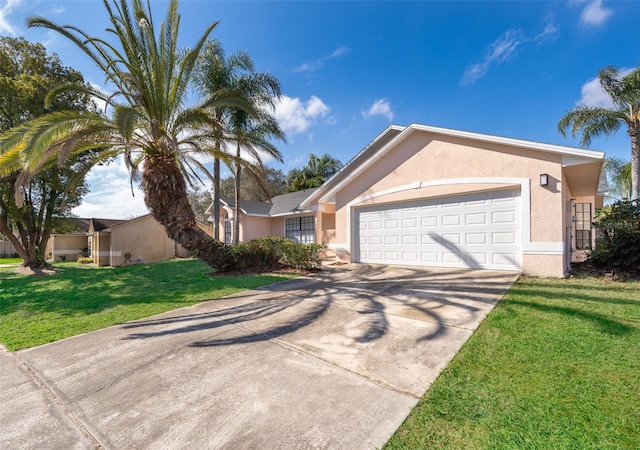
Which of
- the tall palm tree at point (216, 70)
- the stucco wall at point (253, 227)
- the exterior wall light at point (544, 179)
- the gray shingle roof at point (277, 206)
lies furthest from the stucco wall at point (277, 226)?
the exterior wall light at point (544, 179)

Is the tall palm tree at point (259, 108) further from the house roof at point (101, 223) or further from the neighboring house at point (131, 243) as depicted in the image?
the house roof at point (101, 223)

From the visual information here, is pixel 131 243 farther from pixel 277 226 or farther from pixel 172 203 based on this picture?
pixel 172 203

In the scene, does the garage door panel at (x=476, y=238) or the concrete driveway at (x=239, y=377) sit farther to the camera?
the garage door panel at (x=476, y=238)

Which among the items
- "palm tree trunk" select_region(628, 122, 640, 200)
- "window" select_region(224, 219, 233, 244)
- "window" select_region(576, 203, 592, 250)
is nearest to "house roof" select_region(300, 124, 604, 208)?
"window" select_region(224, 219, 233, 244)

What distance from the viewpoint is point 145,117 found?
8227mm

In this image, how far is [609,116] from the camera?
1498cm

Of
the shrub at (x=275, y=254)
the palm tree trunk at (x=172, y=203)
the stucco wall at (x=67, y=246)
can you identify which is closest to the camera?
the palm tree trunk at (x=172, y=203)

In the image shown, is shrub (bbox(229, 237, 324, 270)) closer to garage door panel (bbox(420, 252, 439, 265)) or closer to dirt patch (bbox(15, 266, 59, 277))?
garage door panel (bbox(420, 252, 439, 265))

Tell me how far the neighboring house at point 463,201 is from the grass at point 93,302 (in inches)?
179

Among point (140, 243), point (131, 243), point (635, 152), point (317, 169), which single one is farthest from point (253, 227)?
point (635, 152)

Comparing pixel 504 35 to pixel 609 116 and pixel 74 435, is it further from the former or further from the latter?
pixel 74 435

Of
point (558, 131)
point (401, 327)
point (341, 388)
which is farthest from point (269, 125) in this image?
point (558, 131)

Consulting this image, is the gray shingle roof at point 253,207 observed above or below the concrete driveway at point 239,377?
above

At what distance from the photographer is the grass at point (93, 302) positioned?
197 inches
